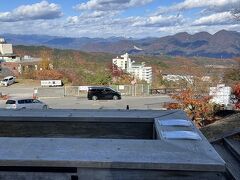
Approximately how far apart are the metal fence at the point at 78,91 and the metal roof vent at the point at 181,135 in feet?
120

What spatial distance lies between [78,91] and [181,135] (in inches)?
1483

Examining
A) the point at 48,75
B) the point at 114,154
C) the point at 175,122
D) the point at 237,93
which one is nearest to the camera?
the point at 114,154

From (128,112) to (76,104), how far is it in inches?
1122

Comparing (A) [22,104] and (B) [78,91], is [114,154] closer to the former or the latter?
(A) [22,104]

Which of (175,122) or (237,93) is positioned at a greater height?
(175,122)

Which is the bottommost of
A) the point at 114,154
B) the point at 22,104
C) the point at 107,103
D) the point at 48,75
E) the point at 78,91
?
the point at 107,103

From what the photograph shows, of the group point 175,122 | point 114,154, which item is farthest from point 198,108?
point 114,154

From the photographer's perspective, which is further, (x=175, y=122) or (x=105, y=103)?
(x=105, y=103)

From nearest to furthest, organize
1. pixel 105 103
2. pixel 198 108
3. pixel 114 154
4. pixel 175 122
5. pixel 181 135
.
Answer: pixel 114 154 → pixel 181 135 → pixel 175 122 → pixel 198 108 → pixel 105 103

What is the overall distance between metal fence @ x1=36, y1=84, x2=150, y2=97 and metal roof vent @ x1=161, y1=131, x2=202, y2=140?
3672 centimetres

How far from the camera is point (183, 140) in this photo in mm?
6258

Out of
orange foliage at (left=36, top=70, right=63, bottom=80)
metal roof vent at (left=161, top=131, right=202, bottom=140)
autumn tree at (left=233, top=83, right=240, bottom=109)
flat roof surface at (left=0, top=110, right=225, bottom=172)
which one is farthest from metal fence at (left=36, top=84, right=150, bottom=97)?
flat roof surface at (left=0, top=110, right=225, bottom=172)

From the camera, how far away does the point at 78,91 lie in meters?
43.7

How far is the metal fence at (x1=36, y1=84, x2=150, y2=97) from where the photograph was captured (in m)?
42.8
